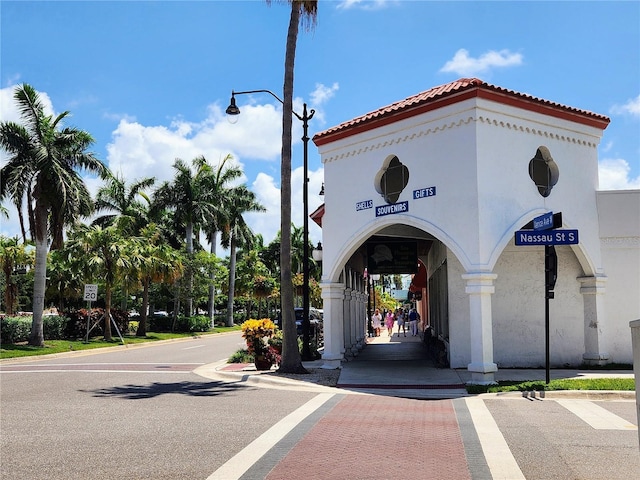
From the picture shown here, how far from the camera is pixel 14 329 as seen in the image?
2670 cm

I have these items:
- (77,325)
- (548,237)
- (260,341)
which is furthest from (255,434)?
(77,325)

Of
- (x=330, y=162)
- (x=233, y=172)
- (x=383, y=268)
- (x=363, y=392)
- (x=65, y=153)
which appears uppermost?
(x=233, y=172)

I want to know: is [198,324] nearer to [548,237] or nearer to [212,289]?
[212,289]

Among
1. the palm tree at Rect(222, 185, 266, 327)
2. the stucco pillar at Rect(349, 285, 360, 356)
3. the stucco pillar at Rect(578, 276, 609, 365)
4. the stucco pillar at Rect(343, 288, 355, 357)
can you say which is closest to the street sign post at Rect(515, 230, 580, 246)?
the stucco pillar at Rect(578, 276, 609, 365)

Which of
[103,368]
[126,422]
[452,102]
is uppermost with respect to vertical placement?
[452,102]

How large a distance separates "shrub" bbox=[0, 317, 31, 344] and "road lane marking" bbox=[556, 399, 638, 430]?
22.9 m

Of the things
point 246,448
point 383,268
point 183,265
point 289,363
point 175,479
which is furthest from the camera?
point 183,265

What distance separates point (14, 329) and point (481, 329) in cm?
2117

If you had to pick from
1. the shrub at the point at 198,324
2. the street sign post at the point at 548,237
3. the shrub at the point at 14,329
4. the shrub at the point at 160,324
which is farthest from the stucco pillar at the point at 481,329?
the shrub at the point at 160,324

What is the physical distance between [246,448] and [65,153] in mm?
21587

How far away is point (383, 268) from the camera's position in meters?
20.8

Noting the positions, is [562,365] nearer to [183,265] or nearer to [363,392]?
[363,392]

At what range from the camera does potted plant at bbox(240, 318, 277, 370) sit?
17344 millimetres

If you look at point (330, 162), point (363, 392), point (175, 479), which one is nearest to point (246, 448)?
point (175, 479)
